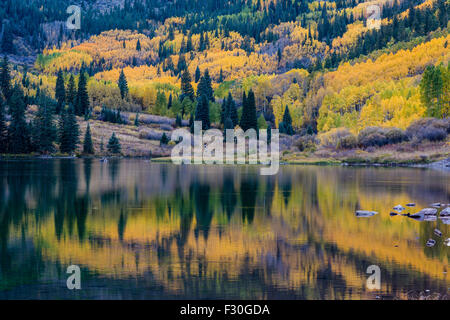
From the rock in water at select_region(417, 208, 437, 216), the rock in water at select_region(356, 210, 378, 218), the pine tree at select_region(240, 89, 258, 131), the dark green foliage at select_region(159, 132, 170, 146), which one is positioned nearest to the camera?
the rock in water at select_region(417, 208, 437, 216)

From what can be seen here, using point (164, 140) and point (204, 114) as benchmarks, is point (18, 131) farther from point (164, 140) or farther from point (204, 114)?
point (204, 114)

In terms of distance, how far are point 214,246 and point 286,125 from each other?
133 metres

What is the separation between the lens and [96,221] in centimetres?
2639

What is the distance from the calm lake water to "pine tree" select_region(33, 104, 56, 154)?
8176 cm

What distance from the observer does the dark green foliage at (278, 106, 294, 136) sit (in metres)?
149

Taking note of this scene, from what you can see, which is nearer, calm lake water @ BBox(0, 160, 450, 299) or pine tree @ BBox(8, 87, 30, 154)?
calm lake water @ BBox(0, 160, 450, 299)

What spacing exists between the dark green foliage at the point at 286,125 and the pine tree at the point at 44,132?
64133mm

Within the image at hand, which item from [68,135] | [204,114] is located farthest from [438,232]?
[204,114]

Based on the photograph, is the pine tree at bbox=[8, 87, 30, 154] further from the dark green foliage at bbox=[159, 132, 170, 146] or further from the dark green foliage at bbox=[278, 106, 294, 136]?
the dark green foliage at bbox=[278, 106, 294, 136]

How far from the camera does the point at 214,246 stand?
69.3 ft

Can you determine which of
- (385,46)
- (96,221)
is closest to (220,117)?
(385,46)

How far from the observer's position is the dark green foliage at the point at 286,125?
148750 millimetres

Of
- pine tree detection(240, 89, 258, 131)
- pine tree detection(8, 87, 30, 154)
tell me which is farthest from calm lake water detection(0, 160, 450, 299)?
pine tree detection(240, 89, 258, 131)

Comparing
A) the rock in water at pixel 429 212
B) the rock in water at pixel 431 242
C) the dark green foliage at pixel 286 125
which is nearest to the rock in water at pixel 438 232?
the rock in water at pixel 431 242
